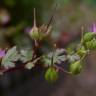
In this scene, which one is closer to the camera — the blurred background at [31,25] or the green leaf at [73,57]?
the green leaf at [73,57]

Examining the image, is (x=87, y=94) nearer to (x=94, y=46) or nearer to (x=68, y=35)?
(x=68, y=35)

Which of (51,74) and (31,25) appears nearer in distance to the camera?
(51,74)

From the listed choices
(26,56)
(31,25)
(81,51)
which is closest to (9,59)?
(26,56)

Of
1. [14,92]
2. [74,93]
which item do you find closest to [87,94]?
[74,93]

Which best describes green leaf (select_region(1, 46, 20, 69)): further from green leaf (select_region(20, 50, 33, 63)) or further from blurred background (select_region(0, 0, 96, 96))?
blurred background (select_region(0, 0, 96, 96))

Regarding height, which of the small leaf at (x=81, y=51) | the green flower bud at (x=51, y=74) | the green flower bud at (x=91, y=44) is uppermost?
the green flower bud at (x=91, y=44)

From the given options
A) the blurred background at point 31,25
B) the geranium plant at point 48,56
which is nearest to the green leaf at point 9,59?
the geranium plant at point 48,56

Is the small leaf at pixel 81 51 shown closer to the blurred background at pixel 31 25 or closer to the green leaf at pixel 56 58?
the green leaf at pixel 56 58

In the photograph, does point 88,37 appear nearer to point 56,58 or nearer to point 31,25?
point 56,58
